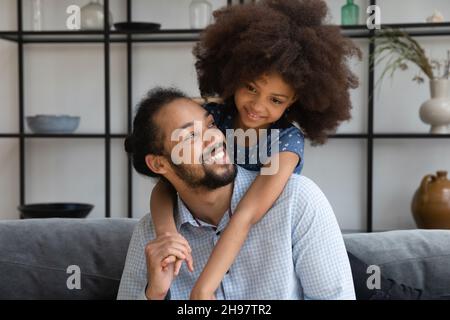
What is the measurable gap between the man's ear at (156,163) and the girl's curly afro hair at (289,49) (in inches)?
7.6

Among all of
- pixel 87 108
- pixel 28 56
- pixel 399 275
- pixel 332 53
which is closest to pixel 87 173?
pixel 87 108

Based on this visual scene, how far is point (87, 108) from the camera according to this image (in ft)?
10.8

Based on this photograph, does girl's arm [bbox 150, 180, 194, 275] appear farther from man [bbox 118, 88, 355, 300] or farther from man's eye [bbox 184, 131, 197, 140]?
man's eye [bbox 184, 131, 197, 140]

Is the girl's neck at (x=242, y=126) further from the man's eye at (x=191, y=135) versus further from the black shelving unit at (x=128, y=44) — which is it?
the black shelving unit at (x=128, y=44)

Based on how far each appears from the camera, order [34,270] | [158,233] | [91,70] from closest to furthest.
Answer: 1. [158,233]
2. [34,270]
3. [91,70]

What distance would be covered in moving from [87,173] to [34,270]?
1916 mm

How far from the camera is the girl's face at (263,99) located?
109cm

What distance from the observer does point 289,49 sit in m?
1.05

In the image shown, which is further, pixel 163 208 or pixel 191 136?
pixel 163 208

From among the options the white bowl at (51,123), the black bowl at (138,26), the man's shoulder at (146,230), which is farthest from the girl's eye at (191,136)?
the white bowl at (51,123)

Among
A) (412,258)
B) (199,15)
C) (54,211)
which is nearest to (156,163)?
(412,258)

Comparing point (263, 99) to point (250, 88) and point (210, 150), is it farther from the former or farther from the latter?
point (210, 150)

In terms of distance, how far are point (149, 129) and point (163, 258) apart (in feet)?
0.74
